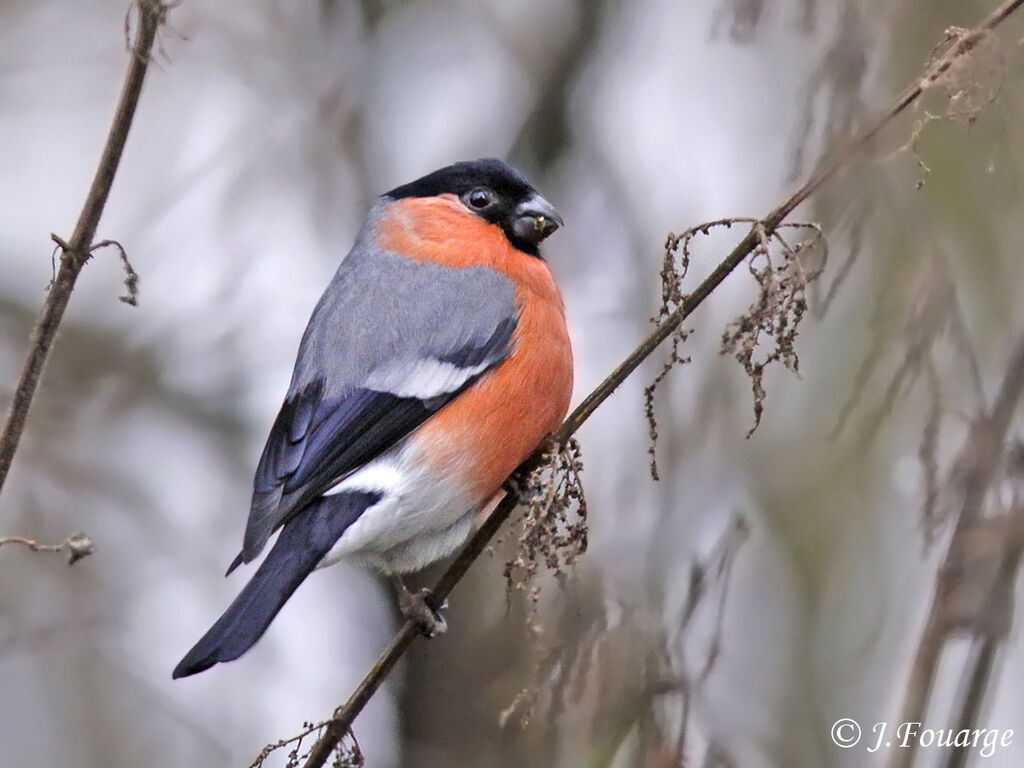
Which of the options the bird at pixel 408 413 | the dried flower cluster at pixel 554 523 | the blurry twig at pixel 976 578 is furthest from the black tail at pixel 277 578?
the blurry twig at pixel 976 578

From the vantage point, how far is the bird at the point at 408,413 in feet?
9.05

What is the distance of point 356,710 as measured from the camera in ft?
6.88

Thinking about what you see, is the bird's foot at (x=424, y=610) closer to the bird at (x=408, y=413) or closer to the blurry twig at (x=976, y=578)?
the bird at (x=408, y=413)

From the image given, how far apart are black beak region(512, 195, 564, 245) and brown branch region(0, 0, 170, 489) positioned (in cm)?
194

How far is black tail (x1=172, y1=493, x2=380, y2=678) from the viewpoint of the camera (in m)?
2.29

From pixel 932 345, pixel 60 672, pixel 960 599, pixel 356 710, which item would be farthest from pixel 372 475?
pixel 60 672

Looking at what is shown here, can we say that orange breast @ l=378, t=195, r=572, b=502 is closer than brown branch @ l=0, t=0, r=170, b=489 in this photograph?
No

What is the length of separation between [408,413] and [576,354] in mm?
942

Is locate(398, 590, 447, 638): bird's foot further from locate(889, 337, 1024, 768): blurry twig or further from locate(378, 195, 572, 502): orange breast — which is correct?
locate(889, 337, 1024, 768): blurry twig

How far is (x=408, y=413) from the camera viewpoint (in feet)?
9.52

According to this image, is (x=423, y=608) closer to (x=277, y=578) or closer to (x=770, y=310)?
(x=277, y=578)

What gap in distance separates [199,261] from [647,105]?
1716 mm

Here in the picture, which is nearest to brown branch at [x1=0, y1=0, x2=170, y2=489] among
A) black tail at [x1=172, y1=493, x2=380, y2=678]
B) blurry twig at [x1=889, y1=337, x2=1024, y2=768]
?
black tail at [x1=172, y1=493, x2=380, y2=678]

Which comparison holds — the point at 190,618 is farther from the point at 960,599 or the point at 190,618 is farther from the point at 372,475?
the point at 960,599
